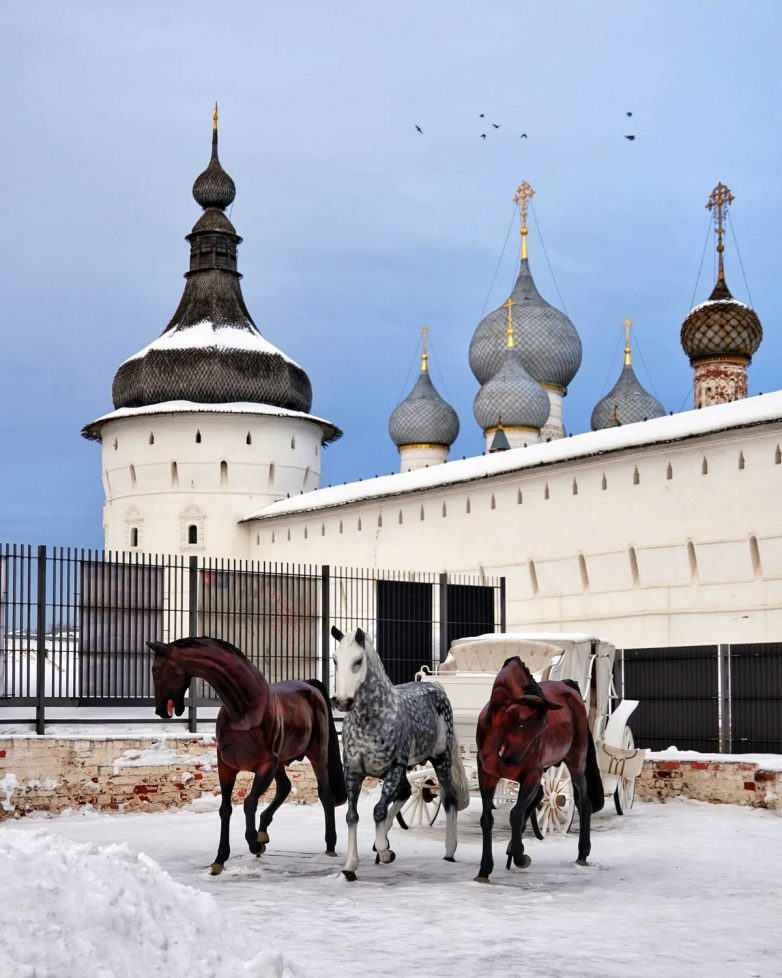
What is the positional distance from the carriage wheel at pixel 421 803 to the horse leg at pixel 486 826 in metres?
2.07

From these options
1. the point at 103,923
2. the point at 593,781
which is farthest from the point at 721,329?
the point at 103,923

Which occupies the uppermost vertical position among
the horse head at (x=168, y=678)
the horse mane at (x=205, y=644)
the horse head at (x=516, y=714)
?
the horse mane at (x=205, y=644)

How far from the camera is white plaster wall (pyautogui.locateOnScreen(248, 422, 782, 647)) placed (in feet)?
76.6

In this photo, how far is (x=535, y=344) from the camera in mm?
48969

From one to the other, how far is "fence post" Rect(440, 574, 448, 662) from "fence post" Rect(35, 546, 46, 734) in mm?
4750

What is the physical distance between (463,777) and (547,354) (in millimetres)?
40207

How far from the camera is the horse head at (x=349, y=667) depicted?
8.35 meters

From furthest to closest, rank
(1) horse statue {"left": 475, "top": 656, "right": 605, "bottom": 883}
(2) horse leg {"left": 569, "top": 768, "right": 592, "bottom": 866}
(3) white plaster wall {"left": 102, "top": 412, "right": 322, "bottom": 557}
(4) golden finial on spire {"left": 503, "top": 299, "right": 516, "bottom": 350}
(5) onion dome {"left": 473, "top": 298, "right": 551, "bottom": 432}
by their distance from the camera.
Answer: (4) golden finial on spire {"left": 503, "top": 299, "right": 516, "bottom": 350} → (5) onion dome {"left": 473, "top": 298, "right": 551, "bottom": 432} → (3) white plaster wall {"left": 102, "top": 412, "right": 322, "bottom": 557} → (2) horse leg {"left": 569, "top": 768, "right": 592, "bottom": 866} → (1) horse statue {"left": 475, "top": 656, "right": 605, "bottom": 883}

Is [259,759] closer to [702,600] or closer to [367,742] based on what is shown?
[367,742]

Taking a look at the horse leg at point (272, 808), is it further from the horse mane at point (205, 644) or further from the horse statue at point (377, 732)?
the horse mane at point (205, 644)

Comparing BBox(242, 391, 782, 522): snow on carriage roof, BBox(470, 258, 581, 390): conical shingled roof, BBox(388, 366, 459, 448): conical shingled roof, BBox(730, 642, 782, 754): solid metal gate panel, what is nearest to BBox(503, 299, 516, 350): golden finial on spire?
BBox(470, 258, 581, 390): conical shingled roof

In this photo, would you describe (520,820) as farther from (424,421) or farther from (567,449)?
(424,421)

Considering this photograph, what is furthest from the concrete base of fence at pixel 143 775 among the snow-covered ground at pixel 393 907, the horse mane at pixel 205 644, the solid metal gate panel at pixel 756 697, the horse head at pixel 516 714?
the horse head at pixel 516 714

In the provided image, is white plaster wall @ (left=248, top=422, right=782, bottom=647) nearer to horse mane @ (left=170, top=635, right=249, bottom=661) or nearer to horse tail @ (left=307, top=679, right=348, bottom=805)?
horse tail @ (left=307, top=679, right=348, bottom=805)
